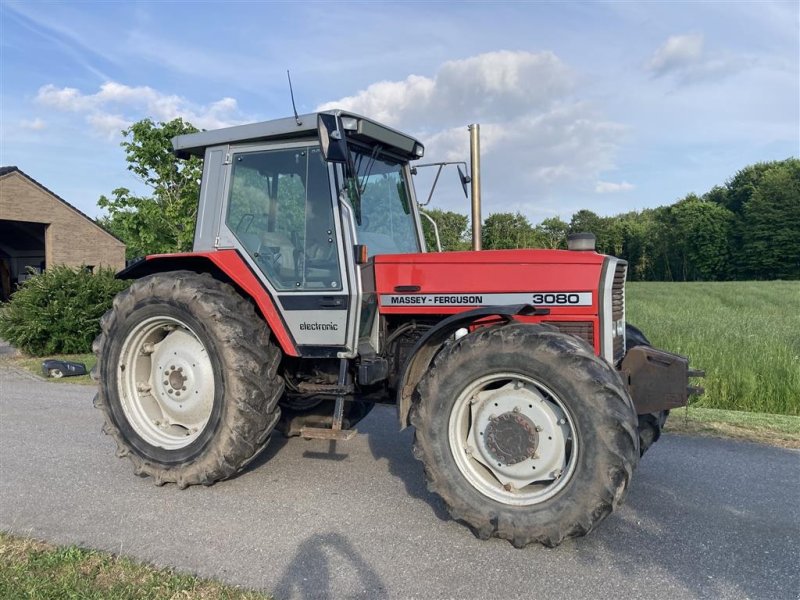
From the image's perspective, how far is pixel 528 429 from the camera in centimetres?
355

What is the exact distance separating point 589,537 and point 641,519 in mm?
487

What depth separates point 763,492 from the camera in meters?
4.36

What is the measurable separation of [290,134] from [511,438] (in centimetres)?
261

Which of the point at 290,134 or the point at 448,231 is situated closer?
the point at 290,134

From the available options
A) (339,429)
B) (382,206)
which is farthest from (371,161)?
(339,429)

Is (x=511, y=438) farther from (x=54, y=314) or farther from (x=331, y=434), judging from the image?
(x=54, y=314)

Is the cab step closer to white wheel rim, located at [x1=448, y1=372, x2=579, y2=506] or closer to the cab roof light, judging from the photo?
white wheel rim, located at [x1=448, y1=372, x2=579, y2=506]

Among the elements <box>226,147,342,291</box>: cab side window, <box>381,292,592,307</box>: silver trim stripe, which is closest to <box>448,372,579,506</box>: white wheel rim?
<box>381,292,592,307</box>: silver trim stripe

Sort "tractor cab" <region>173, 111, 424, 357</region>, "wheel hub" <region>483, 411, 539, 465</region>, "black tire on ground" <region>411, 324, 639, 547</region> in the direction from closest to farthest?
"black tire on ground" <region>411, 324, 639, 547</region> < "wheel hub" <region>483, 411, 539, 465</region> < "tractor cab" <region>173, 111, 424, 357</region>

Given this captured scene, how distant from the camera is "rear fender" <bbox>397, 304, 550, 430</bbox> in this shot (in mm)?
3727

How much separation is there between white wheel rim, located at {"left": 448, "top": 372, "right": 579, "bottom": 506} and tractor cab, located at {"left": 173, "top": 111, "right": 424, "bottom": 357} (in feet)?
3.62

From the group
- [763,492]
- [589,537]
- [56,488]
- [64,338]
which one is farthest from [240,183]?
Answer: [64,338]

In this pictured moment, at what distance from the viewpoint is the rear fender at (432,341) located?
147 inches

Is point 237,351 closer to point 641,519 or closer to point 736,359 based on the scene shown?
point 641,519
